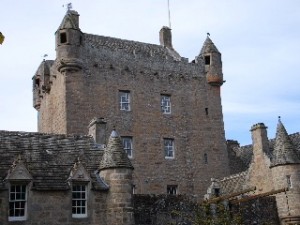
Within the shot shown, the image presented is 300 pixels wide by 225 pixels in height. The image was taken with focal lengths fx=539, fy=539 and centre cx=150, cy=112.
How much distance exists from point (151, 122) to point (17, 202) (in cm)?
1509

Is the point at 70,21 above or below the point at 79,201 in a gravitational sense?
above

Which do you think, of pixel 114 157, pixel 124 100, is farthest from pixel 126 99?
pixel 114 157

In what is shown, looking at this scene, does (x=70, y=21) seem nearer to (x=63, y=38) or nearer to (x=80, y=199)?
(x=63, y=38)

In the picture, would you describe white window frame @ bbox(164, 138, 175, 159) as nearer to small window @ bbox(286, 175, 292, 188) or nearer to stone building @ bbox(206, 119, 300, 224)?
stone building @ bbox(206, 119, 300, 224)

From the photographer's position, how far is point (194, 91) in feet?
121

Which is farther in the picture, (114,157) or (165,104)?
(165,104)

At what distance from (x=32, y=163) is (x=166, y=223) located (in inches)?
265

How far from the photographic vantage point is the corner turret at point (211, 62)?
1464 inches

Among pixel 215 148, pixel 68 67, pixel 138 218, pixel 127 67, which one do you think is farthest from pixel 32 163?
pixel 215 148

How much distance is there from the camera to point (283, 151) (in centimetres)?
2909

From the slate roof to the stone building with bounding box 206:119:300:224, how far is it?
7.17m

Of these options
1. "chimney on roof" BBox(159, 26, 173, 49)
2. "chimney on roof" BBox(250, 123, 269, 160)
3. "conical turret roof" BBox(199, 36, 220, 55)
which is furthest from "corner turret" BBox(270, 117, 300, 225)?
"chimney on roof" BBox(159, 26, 173, 49)

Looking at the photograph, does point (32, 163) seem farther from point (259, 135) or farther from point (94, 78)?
point (259, 135)

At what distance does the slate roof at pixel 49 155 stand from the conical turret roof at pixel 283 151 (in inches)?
411
